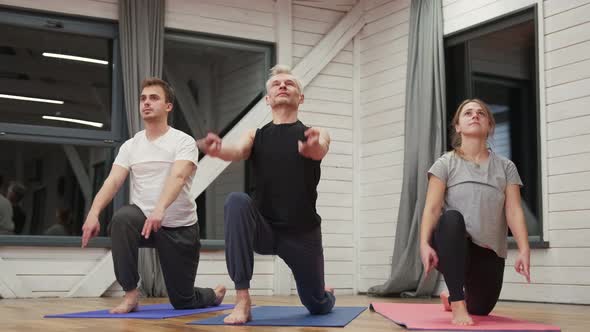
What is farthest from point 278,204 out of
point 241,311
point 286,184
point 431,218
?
point 431,218

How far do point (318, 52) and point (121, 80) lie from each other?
65.8 inches

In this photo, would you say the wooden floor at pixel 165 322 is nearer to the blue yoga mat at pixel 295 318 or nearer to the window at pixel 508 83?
the blue yoga mat at pixel 295 318

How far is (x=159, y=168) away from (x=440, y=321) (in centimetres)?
147

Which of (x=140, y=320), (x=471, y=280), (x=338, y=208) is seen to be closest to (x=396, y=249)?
(x=338, y=208)

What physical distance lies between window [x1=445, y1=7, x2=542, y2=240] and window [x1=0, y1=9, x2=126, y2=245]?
8.56 feet

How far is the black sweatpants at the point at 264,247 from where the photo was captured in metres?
2.81

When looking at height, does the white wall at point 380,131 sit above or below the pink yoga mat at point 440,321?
above

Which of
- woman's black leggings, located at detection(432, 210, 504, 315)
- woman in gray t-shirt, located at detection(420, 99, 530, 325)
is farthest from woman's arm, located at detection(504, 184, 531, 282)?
woman's black leggings, located at detection(432, 210, 504, 315)

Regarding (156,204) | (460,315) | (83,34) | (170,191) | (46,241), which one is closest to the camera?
(460,315)

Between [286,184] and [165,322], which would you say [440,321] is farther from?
[165,322]

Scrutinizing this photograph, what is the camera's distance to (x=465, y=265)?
2865 millimetres


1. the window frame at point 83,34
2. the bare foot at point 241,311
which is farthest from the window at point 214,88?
the bare foot at point 241,311

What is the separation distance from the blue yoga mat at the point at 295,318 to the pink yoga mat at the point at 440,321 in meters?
0.20

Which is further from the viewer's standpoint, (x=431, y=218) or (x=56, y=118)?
(x=56, y=118)
